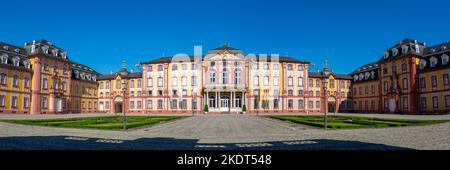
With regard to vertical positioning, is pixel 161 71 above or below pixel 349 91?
above

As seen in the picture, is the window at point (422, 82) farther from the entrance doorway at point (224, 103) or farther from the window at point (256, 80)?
the entrance doorway at point (224, 103)

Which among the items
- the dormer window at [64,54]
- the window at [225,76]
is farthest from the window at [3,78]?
the window at [225,76]

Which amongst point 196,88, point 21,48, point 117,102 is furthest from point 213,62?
point 21,48

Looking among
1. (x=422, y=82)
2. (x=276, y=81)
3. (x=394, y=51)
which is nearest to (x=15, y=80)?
(x=276, y=81)

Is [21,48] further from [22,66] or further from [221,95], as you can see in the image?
[221,95]

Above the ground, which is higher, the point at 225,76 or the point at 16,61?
the point at 16,61

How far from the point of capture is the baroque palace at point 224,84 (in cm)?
4628

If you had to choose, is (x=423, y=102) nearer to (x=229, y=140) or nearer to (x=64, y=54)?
(x=229, y=140)

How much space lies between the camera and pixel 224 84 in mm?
58312

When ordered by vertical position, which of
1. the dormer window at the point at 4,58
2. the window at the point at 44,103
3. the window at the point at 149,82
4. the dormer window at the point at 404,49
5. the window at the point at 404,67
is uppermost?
the dormer window at the point at 404,49
